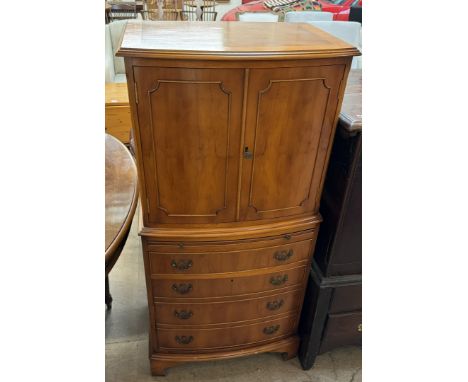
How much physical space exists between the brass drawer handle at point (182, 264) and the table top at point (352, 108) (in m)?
0.73

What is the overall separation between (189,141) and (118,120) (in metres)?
2.35

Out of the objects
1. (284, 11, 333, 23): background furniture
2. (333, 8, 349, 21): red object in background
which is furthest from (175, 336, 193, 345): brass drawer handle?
(333, 8, 349, 21): red object in background

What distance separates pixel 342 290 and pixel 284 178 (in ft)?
1.98

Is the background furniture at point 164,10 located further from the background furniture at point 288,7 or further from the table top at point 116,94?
the table top at point 116,94

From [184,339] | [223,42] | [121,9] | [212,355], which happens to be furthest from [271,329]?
[121,9]

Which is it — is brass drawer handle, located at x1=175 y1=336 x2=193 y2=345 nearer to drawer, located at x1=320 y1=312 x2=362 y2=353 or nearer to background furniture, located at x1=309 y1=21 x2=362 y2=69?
drawer, located at x1=320 y1=312 x2=362 y2=353

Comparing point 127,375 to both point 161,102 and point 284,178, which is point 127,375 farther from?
point 161,102

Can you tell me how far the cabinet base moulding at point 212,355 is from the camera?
158 cm

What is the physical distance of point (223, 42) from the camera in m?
1.05

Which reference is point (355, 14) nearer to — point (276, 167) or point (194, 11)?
point (194, 11)

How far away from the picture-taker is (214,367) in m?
1.71

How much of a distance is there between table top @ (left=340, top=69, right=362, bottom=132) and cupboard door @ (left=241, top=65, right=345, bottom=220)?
57 mm

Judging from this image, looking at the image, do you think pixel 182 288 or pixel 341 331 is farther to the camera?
pixel 341 331
